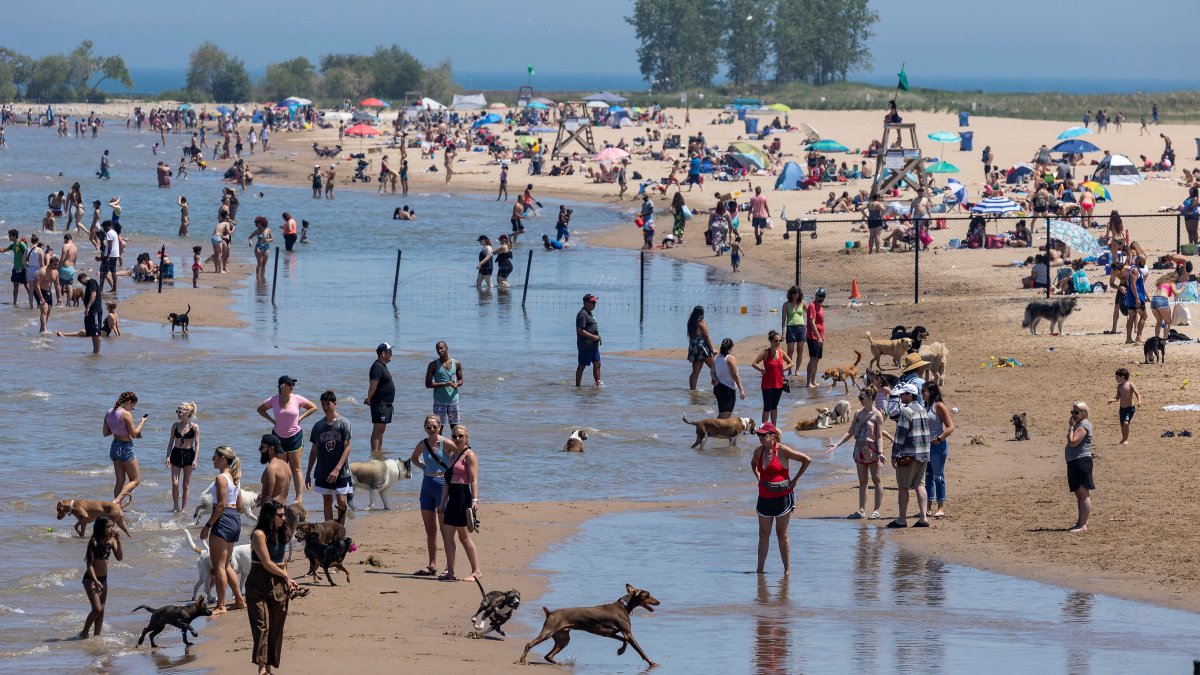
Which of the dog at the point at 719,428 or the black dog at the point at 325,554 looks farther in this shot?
the dog at the point at 719,428

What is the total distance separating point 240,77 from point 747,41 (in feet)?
165

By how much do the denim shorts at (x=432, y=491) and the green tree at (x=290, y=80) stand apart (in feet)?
447

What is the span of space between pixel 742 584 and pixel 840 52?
446 ft

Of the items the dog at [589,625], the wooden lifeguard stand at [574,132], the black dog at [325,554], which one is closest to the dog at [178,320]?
the black dog at [325,554]

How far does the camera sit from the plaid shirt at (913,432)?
14648 millimetres

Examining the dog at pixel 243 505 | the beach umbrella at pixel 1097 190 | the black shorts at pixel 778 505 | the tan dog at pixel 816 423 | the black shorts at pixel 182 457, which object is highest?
the beach umbrella at pixel 1097 190

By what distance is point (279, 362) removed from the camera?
84.2ft

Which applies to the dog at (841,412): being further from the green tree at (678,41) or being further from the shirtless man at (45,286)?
the green tree at (678,41)

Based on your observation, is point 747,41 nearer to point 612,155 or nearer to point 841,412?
point 612,155

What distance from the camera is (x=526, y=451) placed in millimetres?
19469

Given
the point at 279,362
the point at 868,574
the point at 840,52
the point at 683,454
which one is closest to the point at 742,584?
the point at 868,574

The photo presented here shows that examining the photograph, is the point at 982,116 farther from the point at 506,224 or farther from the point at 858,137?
the point at 506,224

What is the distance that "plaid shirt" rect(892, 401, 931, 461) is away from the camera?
14.6m

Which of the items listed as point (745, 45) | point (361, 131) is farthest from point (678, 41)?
point (361, 131)
